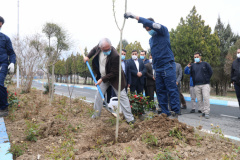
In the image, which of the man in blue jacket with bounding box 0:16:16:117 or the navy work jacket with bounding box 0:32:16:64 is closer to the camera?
the man in blue jacket with bounding box 0:16:16:117

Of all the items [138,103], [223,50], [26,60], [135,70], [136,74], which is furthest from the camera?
[223,50]

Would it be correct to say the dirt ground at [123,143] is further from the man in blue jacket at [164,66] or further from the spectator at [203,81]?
the spectator at [203,81]

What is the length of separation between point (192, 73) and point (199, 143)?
12.0 ft

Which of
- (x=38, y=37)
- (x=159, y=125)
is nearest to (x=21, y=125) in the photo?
(x=159, y=125)

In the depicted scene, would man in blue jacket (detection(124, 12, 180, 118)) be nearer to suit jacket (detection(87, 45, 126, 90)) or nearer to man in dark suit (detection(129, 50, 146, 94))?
suit jacket (detection(87, 45, 126, 90))

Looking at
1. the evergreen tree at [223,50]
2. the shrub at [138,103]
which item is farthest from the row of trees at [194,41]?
the shrub at [138,103]

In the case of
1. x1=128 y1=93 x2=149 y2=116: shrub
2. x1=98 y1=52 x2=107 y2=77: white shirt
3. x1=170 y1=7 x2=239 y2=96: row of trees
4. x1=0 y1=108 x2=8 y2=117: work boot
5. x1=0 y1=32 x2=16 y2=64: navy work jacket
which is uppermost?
x1=170 y1=7 x2=239 y2=96: row of trees

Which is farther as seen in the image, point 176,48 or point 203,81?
point 176,48

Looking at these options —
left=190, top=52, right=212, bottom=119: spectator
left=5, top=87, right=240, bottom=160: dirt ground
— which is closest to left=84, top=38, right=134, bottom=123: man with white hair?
left=5, top=87, right=240, bottom=160: dirt ground

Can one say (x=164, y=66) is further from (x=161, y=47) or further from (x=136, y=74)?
(x=136, y=74)

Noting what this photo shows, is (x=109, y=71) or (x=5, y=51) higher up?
(x=5, y=51)

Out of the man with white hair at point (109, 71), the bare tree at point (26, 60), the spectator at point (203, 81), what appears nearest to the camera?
the man with white hair at point (109, 71)

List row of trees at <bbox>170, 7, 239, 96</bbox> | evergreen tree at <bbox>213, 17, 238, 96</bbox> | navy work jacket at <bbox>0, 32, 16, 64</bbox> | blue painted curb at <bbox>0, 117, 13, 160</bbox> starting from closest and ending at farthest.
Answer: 1. blue painted curb at <bbox>0, 117, 13, 160</bbox>
2. navy work jacket at <bbox>0, 32, 16, 64</bbox>
3. row of trees at <bbox>170, 7, 239, 96</bbox>
4. evergreen tree at <bbox>213, 17, 238, 96</bbox>

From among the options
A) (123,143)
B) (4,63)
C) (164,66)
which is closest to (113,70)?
(164,66)
